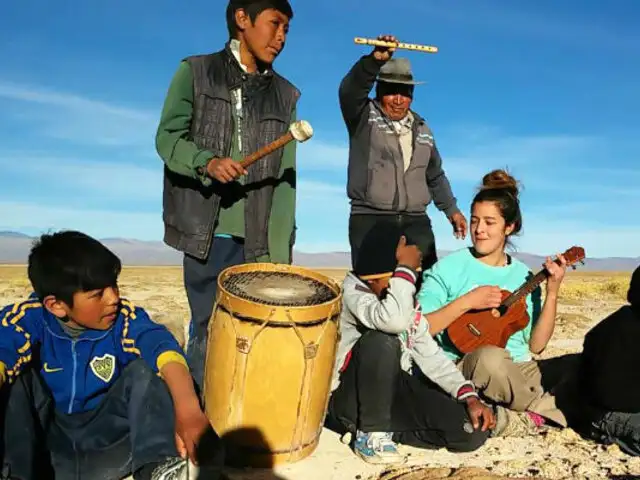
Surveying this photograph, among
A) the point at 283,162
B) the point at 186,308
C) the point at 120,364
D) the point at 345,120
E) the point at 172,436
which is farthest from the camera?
the point at 186,308

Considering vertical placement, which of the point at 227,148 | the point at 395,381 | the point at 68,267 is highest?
the point at 227,148

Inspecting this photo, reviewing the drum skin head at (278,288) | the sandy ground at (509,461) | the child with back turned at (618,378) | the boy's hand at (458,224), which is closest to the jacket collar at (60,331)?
the drum skin head at (278,288)

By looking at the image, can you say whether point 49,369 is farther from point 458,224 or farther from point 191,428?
point 458,224

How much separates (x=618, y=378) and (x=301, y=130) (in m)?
2.02

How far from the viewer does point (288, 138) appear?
12.0 feet

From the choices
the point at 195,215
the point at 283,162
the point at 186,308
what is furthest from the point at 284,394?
the point at 186,308

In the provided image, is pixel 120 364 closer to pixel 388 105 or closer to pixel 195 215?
pixel 195 215

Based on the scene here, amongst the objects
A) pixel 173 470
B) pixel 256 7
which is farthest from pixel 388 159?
pixel 173 470

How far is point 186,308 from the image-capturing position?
10.5 meters

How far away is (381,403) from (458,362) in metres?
0.73

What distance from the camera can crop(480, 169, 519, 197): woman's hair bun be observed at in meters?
4.28

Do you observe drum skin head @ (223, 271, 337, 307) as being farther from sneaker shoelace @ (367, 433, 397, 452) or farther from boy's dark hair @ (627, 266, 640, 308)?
boy's dark hair @ (627, 266, 640, 308)

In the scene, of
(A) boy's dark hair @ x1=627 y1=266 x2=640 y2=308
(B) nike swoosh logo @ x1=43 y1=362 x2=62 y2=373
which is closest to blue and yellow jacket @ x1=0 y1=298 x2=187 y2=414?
(B) nike swoosh logo @ x1=43 y1=362 x2=62 y2=373

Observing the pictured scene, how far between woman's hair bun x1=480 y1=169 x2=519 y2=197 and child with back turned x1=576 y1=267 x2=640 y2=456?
2.97 ft
